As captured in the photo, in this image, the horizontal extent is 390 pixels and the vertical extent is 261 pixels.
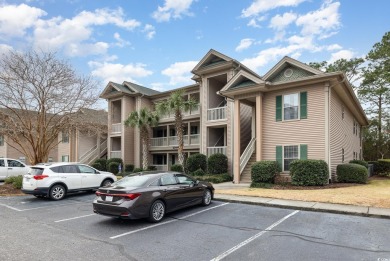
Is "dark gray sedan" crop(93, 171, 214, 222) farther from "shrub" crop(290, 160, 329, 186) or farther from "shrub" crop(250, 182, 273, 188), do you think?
"shrub" crop(290, 160, 329, 186)

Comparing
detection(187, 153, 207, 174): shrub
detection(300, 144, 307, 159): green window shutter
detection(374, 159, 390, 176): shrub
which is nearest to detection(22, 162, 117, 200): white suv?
detection(187, 153, 207, 174): shrub

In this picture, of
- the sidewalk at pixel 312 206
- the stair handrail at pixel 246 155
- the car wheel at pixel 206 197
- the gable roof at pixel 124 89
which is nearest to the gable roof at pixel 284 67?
the stair handrail at pixel 246 155

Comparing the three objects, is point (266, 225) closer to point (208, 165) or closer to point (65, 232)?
point (65, 232)

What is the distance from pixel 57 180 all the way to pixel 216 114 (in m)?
12.7

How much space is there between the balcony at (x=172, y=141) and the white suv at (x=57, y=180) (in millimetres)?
11922

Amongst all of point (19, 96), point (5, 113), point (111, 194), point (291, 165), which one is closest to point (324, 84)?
point (291, 165)

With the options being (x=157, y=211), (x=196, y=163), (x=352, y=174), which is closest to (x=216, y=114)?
Result: (x=196, y=163)

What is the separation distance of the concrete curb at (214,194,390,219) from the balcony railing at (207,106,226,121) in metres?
10.4

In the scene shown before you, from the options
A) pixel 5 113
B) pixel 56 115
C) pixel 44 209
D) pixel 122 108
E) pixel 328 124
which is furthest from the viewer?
pixel 122 108

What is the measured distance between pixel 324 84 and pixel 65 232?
1453cm

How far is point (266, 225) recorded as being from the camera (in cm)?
789

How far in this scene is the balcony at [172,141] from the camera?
2508cm

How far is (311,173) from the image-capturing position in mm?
14859

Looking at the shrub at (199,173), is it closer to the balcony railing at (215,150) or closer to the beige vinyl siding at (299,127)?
the balcony railing at (215,150)
